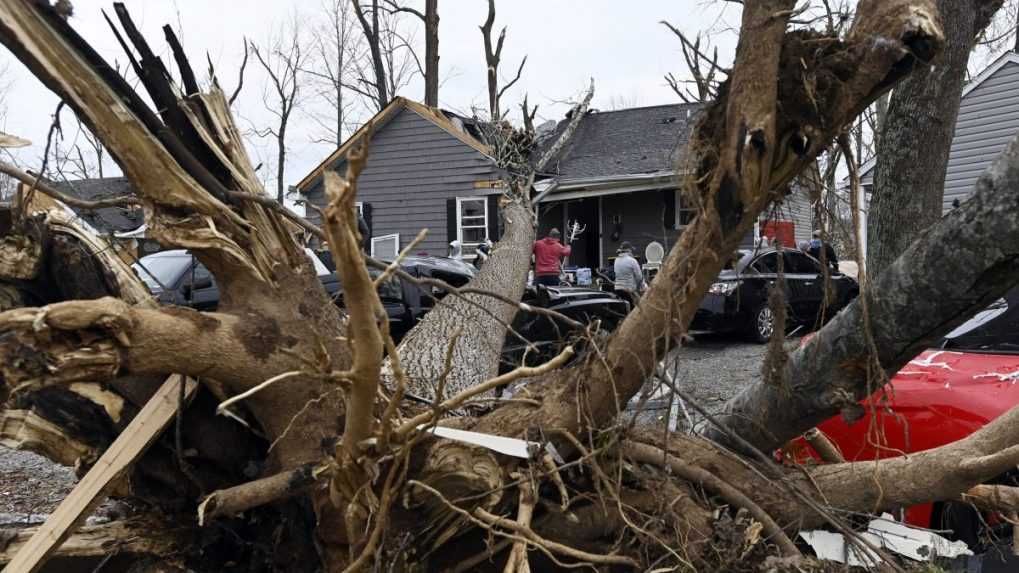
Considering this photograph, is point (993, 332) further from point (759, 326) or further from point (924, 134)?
point (759, 326)

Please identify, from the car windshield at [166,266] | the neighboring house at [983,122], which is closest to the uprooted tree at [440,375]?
the car windshield at [166,266]

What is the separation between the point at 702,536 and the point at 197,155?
237 centimetres

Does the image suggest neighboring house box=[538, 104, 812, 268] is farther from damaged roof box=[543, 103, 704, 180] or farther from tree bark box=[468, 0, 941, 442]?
tree bark box=[468, 0, 941, 442]

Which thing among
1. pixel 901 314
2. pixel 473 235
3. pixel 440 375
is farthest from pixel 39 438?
pixel 473 235

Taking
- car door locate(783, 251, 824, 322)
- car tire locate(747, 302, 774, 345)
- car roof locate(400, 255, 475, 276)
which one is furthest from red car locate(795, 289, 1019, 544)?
car door locate(783, 251, 824, 322)

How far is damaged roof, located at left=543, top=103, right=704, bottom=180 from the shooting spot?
59.2 ft

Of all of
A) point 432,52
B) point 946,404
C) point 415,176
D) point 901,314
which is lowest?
point 946,404

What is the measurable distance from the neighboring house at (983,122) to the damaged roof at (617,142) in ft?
16.1

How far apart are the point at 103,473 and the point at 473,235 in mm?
15858

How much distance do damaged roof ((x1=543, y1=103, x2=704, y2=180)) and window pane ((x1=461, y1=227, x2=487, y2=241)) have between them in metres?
2.13

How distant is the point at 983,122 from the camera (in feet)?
49.1

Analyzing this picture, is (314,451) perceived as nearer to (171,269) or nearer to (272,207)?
(272,207)

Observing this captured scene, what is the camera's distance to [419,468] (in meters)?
2.65

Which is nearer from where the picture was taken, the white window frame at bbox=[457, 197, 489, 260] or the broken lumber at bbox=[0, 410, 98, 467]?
the broken lumber at bbox=[0, 410, 98, 467]
